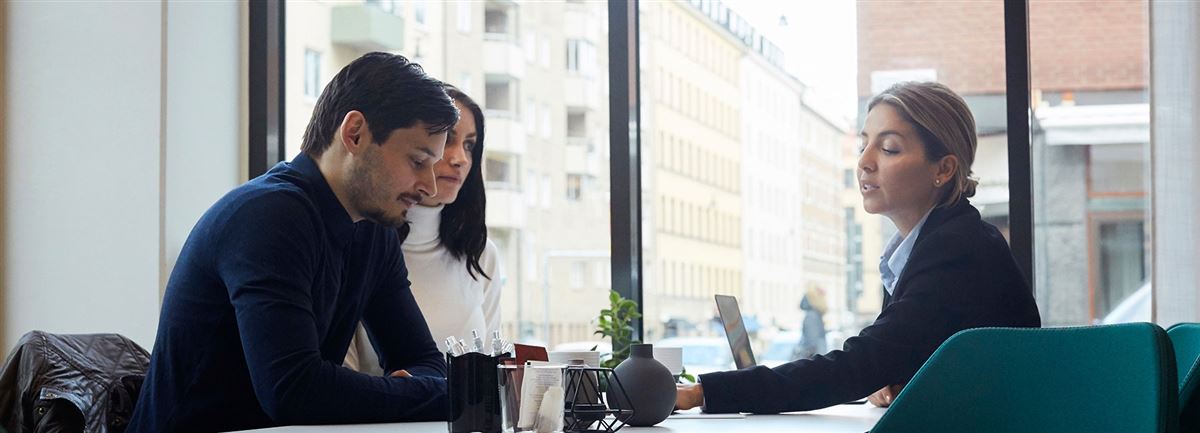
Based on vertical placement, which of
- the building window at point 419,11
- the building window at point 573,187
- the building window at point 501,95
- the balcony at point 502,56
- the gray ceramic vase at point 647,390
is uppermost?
the building window at point 419,11

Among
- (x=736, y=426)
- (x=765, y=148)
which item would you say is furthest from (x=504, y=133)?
(x=736, y=426)

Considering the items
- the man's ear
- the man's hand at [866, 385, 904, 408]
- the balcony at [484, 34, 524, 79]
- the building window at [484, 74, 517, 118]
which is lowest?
the man's hand at [866, 385, 904, 408]

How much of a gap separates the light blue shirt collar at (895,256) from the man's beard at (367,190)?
96cm

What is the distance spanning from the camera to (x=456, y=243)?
313cm

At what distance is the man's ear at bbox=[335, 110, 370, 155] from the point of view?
7.62ft

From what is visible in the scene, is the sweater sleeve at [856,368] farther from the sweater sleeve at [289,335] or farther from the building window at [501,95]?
the building window at [501,95]

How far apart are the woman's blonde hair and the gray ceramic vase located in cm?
84

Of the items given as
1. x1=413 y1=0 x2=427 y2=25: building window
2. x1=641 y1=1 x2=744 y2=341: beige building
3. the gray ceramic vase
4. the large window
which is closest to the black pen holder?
the gray ceramic vase

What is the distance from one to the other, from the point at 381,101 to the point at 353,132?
7 centimetres

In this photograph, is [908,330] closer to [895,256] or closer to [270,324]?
[895,256]

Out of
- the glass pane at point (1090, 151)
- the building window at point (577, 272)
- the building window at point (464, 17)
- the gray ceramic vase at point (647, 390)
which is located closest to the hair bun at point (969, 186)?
the gray ceramic vase at point (647, 390)

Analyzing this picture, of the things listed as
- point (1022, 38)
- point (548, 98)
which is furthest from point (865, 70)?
point (1022, 38)

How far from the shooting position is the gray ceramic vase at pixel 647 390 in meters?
1.98

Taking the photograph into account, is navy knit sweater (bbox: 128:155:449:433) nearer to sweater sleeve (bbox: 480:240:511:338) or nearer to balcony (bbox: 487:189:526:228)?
sweater sleeve (bbox: 480:240:511:338)
